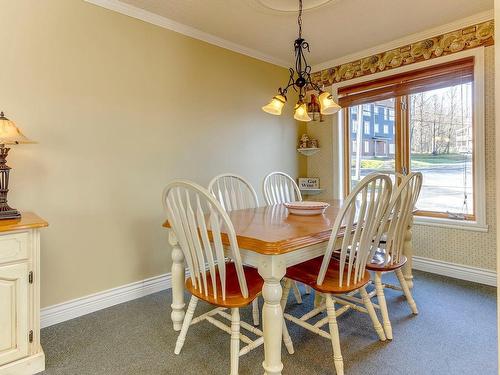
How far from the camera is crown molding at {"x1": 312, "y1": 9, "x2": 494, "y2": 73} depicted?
267cm

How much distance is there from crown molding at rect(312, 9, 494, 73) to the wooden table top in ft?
6.99

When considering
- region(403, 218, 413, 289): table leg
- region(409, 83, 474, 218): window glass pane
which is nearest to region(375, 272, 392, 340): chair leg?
region(403, 218, 413, 289): table leg

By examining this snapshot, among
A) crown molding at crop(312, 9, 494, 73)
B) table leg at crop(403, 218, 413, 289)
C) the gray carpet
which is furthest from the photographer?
crown molding at crop(312, 9, 494, 73)

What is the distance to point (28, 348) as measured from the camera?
62.4 inches

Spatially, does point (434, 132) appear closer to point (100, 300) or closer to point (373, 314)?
point (373, 314)

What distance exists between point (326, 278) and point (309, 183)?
2383 millimetres

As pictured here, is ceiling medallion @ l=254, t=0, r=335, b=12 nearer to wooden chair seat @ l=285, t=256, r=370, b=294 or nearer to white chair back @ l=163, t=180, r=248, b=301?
white chair back @ l=163, t=180, r=248, b=301

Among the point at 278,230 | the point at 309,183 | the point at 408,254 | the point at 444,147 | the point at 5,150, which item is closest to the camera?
the point at 278,230

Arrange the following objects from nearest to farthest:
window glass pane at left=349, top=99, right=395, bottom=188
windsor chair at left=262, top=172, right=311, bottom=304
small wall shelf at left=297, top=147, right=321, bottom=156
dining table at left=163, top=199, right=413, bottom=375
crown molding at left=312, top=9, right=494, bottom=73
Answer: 1. dining table at left=163, top=199, right=413, bottom=375
2. crown molding at left=312, top=9, right=494, bottom=73
3. windsor chair at left=262, top=172, right=311, bottom=304
4. window glass pane at left=349, top=99, right=395, bottom=188
5. small wall shelf at left=297, top=147, right=321, bottom=156

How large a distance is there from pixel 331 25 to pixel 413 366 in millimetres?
2708

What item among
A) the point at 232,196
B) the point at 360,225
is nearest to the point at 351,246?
the point at 360,225

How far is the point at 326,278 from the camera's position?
1699 mm

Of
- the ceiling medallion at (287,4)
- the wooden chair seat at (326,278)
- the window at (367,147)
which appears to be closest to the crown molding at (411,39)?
the window at (367,147)

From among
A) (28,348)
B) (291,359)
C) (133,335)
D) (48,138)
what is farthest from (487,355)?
(48,138)
